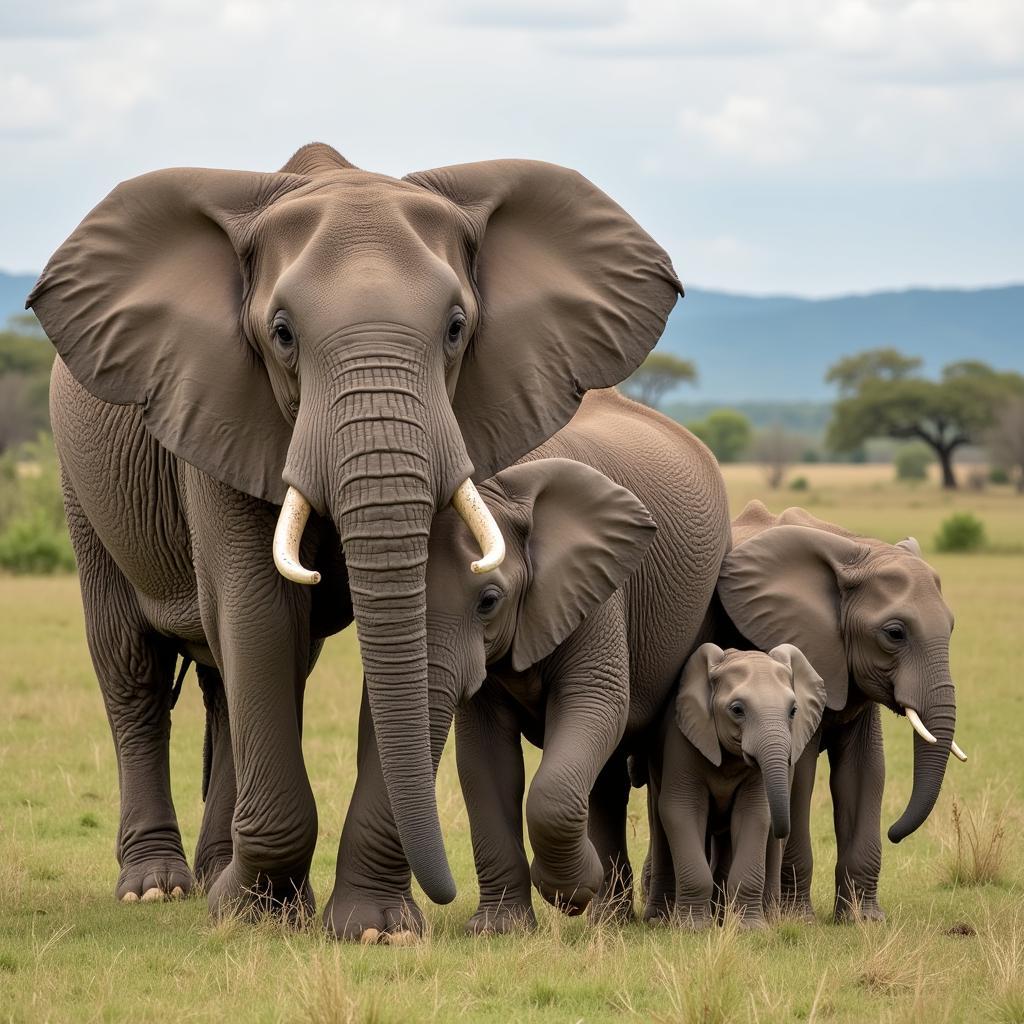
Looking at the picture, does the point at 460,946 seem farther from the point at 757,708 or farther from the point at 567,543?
the point at 567,543

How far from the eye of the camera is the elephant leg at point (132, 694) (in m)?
8.84

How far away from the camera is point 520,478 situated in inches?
298

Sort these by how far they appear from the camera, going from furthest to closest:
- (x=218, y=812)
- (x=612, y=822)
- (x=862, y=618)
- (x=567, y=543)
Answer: (x=218, y=812)
(x=612, y=822)
(x=862, y=618)
(x=567, y=543)

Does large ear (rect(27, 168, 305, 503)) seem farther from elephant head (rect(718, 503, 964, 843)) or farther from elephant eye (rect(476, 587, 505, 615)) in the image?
elephant head (rect(718, 503, 964, 843))

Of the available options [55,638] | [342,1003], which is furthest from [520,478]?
[55,638]

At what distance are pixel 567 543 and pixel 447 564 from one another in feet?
2.68

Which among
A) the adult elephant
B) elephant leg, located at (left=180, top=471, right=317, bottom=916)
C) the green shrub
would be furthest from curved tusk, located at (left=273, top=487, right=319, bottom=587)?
the green shrub

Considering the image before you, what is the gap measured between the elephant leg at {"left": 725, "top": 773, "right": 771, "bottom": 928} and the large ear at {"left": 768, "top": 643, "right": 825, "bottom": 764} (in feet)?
0.75

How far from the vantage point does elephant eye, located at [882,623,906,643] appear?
327 inches

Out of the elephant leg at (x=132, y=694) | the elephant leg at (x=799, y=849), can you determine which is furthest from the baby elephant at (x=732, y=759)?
the elephant leg at (x=132, y=694)

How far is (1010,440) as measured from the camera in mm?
65562

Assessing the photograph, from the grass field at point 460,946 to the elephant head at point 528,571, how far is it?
0.94 m

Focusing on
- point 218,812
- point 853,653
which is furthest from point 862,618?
point 218,812

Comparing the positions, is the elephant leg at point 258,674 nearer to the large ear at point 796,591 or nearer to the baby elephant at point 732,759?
the baby elephant at point 732,759
